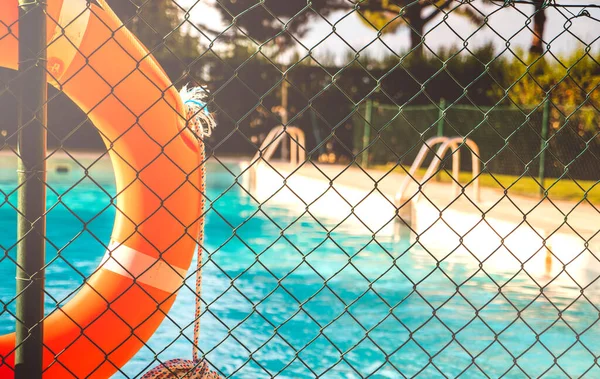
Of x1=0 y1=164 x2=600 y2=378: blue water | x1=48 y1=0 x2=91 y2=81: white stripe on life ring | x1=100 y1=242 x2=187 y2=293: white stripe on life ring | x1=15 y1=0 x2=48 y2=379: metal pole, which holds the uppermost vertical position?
x1=48 y1=0 x2=91 y2=81: white stripe on life ring

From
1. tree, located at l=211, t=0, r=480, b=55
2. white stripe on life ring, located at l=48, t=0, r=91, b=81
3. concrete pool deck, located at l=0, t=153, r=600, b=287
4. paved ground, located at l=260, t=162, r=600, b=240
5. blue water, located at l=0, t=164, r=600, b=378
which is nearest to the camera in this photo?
white stripe on life ring, located at l=48, t=0, r=91, b=81

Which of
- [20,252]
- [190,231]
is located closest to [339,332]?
[190,231]

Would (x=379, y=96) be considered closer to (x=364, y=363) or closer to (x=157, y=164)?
(x=364, y=363)

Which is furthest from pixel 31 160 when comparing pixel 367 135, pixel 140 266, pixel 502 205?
pixel 367 135

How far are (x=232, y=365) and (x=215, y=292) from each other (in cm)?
130

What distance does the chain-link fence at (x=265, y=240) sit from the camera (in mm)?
1546

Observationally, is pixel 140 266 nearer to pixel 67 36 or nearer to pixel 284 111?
pixel 67 36

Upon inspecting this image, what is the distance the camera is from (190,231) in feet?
5.97

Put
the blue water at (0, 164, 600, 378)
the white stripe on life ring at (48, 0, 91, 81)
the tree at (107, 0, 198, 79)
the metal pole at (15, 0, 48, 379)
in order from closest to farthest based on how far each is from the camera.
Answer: the metal pole at (15, 0, 48, 379) → the white stripe on life ring at (48, 0, 91, 81) → the blue water at (0, 164, 600, 378) → the tree at (107, 0, 198, 79)

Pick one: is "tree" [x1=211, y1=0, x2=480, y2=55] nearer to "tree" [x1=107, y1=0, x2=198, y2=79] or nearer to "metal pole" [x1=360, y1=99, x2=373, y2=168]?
"tree" [x1=107, y1=0, x2=198, y2=79]

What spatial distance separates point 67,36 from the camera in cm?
159

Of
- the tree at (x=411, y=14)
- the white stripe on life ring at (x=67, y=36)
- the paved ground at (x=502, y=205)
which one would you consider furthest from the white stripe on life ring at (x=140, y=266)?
the tree at (x=411, y=14)

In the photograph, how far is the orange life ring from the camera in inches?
64.0

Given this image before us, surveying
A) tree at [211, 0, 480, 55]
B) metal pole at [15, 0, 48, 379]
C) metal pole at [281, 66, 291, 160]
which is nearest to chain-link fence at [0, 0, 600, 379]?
metal pole at [15, 0, 48, 379]
